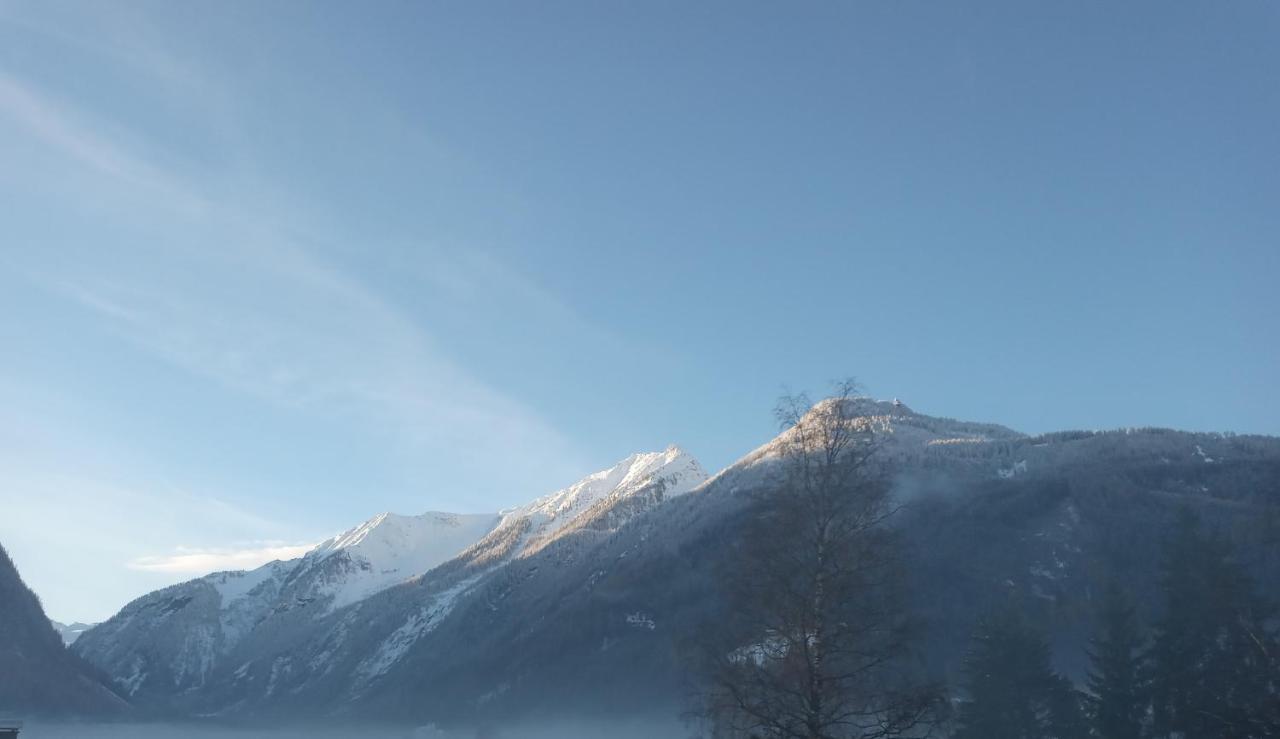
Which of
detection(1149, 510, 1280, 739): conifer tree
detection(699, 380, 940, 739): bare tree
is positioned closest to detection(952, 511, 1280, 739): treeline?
detection(1149, 510, 1280, 739): conifer tree

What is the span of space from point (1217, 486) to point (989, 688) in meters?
163

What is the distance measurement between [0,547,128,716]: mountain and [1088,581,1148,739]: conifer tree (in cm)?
11258

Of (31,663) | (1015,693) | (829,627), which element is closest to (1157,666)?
(1015,693)

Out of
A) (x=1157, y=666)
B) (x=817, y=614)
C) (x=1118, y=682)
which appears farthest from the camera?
(x=1118, y=682)

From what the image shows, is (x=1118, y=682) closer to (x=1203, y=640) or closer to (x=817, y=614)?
(x=1203, y=640)

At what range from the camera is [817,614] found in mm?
20922

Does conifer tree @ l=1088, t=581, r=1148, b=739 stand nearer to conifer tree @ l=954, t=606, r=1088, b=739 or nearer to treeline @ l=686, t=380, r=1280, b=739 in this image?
conifer tree @ l=954, t=606, r=1088, b=739

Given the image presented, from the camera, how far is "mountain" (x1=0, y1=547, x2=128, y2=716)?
11662 centimetres

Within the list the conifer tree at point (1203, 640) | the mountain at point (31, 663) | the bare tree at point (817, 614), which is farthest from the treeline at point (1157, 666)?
the mountain at point (31, 663)

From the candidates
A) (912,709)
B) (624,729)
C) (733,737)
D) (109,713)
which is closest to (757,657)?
(733,737)

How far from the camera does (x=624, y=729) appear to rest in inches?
6250

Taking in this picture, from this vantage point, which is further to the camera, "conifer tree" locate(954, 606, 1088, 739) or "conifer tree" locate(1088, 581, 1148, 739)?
"conifer tree" locate(954, 606, 1088, 739)

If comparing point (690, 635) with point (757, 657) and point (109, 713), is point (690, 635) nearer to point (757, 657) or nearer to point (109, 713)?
point (757, 657)

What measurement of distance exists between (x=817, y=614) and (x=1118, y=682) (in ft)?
57.3
